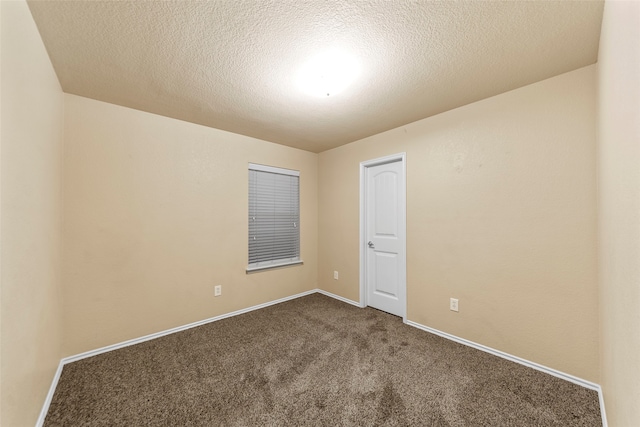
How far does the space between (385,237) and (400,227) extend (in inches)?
11.5

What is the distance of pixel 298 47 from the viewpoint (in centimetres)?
161

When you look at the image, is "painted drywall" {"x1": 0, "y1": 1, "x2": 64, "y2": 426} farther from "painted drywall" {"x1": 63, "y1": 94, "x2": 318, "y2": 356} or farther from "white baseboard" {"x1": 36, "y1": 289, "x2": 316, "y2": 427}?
"painted drywall" {"x1": 63, "y1": 94, "x2": 318, "y2": 356}

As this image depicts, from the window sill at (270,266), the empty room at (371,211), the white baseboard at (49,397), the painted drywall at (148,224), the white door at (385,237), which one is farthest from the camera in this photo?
the window sill at (270,266)

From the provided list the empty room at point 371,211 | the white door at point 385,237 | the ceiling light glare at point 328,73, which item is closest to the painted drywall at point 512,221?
the empty room at point 371,211

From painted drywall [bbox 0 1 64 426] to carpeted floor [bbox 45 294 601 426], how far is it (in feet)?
1.39

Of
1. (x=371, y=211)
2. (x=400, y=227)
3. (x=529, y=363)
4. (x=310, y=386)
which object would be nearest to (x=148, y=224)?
(x=310, y=386)

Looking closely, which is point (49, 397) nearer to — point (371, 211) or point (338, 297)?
point (338, 297)

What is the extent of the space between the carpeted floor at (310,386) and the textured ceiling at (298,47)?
92.0 inches

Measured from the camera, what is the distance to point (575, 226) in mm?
1865

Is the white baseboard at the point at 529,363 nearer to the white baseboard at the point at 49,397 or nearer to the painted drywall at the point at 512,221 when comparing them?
the painted drywall at the point at 512,221

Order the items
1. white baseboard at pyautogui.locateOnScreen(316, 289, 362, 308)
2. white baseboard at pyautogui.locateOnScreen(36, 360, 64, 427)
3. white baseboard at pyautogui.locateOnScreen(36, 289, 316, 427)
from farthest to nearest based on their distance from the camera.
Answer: white baseboard at pyautogui.locateOnScreen(316, 289, 362, 308), white baseboard at pyautogui.locateOnScreen(36, 289, 316, 427), white baseboard at pyautogui.locateOnScreen(36, 360, 64, 427)

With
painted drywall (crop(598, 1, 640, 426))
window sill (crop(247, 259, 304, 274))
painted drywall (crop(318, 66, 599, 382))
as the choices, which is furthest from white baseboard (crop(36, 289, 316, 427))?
painted drywall (crop(598, 1, 640, 426))

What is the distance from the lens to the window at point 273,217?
11.3 feet

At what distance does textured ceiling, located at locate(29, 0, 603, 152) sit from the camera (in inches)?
52.4
